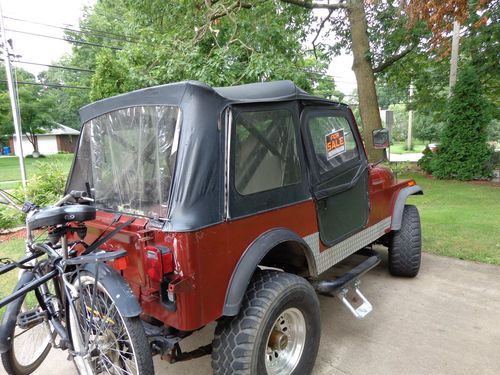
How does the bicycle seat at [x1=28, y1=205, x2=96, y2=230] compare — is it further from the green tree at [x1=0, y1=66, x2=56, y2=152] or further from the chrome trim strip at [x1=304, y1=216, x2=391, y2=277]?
the green tree at [x1=0, y1=66, x2=56, y2=152]

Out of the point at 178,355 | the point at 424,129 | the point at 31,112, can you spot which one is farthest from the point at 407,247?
the point at 31,112

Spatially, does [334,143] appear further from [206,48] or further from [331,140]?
[206,48]

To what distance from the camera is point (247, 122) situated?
2.21 m

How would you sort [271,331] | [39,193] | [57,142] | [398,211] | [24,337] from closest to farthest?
[271,331]
[24,337]
[398,211]
[39,193]
[57,142]

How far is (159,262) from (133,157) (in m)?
0.81

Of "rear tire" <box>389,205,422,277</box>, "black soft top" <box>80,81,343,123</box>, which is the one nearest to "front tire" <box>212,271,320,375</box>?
"black soft top" <box>80,81,343,123</box>

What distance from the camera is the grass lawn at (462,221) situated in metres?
4.98

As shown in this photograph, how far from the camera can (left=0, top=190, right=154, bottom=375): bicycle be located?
188 cm

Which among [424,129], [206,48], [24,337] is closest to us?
[24,337]

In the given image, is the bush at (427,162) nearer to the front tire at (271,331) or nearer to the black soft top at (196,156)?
the front tire at (271,331)

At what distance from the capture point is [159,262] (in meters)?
1.80

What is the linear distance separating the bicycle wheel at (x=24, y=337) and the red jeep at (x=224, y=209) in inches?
26.3

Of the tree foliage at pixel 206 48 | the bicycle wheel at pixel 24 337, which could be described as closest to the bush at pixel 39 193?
the tree foliage at pixel 206 48

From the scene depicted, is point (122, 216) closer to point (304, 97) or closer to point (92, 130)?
point (92, 130)
